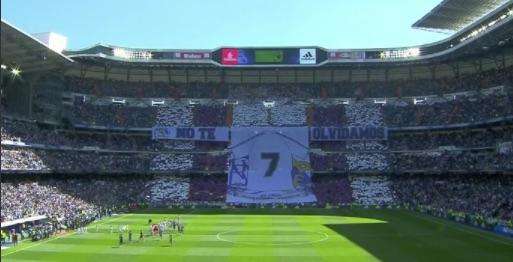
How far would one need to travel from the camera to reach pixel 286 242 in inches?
1547

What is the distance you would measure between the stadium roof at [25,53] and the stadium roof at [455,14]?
4749 centimetres

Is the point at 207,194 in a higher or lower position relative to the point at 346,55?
lower

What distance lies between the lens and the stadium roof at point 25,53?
52.6m

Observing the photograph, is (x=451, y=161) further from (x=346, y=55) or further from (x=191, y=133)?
(x=191, y=133)

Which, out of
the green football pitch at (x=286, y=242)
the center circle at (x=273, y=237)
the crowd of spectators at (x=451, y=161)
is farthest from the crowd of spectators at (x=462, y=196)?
the center circle at (x=273, y=237)

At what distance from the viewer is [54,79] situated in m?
76.1

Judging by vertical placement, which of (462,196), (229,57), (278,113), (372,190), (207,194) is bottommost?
(207,194)

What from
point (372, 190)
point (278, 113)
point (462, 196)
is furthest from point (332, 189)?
point (462, 196)

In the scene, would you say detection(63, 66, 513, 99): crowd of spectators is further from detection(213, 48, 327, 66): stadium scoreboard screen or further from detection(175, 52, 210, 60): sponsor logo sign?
detection(175, 52, 210, 60): sponsor logo sign

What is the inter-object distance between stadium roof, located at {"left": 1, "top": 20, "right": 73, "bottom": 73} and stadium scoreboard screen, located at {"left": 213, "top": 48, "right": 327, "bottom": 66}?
80.9 ft

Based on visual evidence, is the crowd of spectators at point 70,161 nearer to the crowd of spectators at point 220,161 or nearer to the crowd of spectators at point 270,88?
the crowd of spectators at point 220,161

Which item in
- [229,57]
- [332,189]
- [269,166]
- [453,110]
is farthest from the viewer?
[229,57]

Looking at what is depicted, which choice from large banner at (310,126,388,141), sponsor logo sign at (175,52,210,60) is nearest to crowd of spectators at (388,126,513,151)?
large banner at (310,126,388,141)

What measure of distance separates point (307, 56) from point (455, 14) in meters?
23.4
